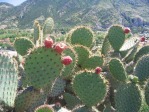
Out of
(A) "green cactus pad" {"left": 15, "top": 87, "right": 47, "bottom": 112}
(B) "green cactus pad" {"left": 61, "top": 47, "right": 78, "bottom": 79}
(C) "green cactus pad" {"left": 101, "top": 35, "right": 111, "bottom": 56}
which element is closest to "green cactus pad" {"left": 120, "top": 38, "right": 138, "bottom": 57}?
(C) "green cactus pad" {"left": 101, "top": 35, "right": 111, "bottom": 56}

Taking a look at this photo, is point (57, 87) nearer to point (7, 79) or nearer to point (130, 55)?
point (7, 79)

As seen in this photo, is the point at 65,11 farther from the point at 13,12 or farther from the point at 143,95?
the point at 143,95

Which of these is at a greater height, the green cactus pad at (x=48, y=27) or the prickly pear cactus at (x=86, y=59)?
the green cactus pad at (x=48, y=27)

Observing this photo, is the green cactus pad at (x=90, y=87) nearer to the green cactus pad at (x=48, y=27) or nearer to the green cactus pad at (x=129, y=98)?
the green cactus pad at (x=129, y=98)

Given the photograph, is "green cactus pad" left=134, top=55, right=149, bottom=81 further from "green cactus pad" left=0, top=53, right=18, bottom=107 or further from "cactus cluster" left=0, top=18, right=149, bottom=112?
"green cactus pad" left=0, top=53, right=18, bottom=107

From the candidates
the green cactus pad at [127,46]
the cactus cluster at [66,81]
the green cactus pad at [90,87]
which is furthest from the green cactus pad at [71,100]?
the green cactus pad at [127,46]

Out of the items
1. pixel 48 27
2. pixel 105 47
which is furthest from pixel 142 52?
pixel 48 27
